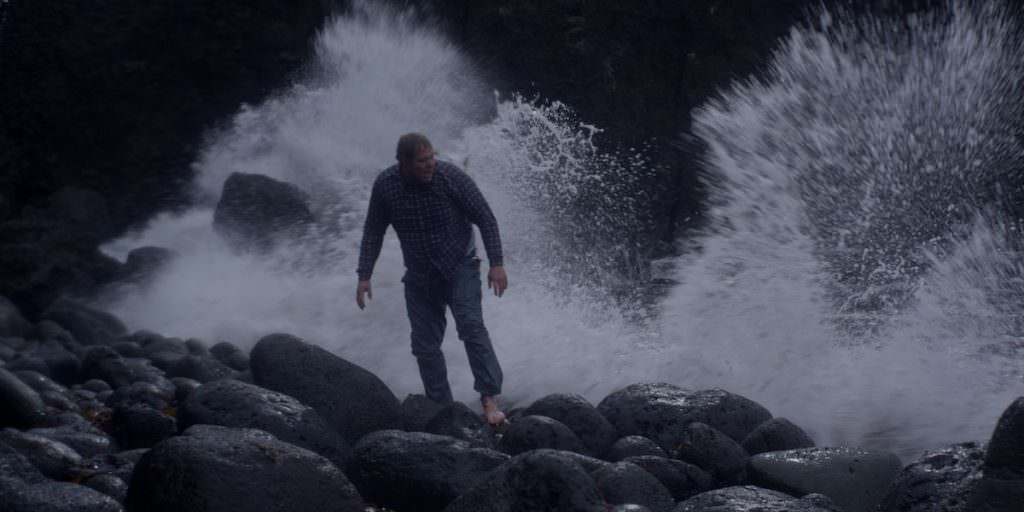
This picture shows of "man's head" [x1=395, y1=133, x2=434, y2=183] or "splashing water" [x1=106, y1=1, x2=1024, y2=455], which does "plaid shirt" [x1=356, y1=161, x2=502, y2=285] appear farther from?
"splashing water" [x1=106, y1=1, x2=1024, y2=455]

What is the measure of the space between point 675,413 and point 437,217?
1.42 meters

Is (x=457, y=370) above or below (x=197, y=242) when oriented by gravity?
below

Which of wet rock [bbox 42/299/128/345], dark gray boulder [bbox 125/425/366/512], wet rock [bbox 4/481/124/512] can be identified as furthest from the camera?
wet rock [bbox 42/299/128/345]

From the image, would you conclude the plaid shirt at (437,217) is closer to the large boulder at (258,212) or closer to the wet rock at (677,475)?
the wet rock at (677,475)

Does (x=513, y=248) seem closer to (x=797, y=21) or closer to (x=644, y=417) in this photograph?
(x=797, y=21)

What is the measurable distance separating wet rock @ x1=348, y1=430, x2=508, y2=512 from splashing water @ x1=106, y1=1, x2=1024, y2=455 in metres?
2.28

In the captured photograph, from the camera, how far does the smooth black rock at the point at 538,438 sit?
4.49 m

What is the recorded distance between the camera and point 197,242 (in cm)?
1073

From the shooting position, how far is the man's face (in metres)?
5.20

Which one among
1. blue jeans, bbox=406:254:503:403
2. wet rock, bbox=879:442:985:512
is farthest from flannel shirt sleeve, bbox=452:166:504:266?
wet rock, bbox=879:442:985:512

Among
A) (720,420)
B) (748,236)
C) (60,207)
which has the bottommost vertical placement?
(720,420)

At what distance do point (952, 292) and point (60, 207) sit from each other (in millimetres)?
8029

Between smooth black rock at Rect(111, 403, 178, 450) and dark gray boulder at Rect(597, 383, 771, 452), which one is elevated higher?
smooth black rock at Rect(111, 403, 178, 450)

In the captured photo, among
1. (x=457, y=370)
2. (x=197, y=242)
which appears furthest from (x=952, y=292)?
(x=197, y=242)
